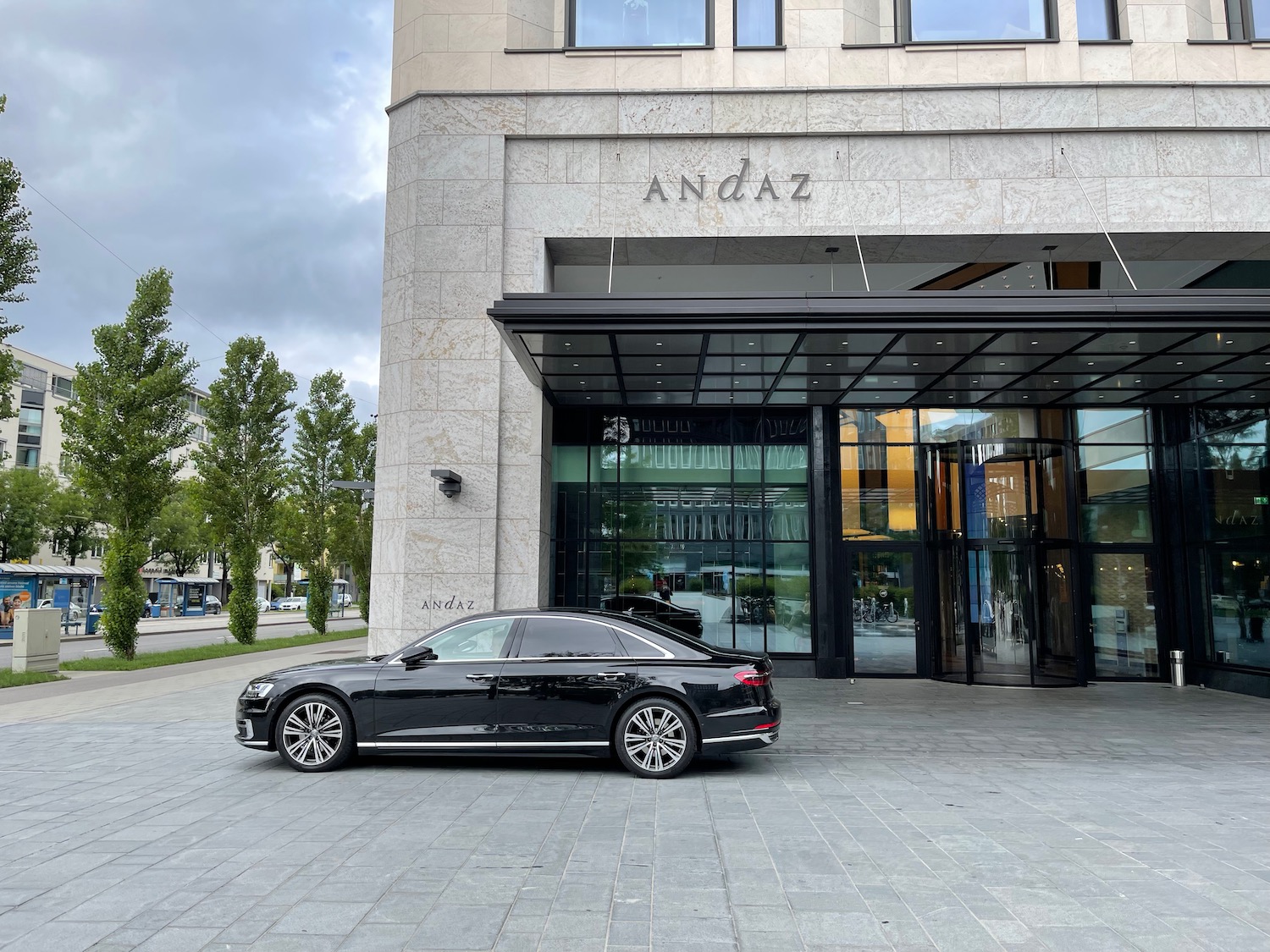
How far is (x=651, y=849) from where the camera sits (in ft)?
18.6

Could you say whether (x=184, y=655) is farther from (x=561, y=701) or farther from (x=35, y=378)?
(x=35, y=378)

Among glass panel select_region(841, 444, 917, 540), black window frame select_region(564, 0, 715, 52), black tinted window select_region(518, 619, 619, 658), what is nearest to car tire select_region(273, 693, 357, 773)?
black tinted window select_region(518, 619, 619, 658)

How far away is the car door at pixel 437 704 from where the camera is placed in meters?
7.95

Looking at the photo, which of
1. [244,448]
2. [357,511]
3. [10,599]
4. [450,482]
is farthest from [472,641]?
[10,599]

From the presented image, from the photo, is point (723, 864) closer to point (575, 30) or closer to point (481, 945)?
point (481, 945)

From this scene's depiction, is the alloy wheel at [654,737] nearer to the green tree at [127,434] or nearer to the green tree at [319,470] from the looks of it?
the green tree at [127,434]

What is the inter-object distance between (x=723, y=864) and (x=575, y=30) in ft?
46.8

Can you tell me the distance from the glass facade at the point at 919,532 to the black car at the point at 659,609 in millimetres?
72

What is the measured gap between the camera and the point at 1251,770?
8.53m

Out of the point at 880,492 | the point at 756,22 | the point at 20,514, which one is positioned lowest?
the point at 880,492

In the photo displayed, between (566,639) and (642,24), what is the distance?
38.4ft

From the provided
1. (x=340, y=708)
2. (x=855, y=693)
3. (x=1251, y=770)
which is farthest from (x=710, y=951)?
(x=855, y=693)

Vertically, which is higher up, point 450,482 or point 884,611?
point 450,482

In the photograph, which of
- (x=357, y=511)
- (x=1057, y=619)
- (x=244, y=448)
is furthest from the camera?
(x=357, y=511)
